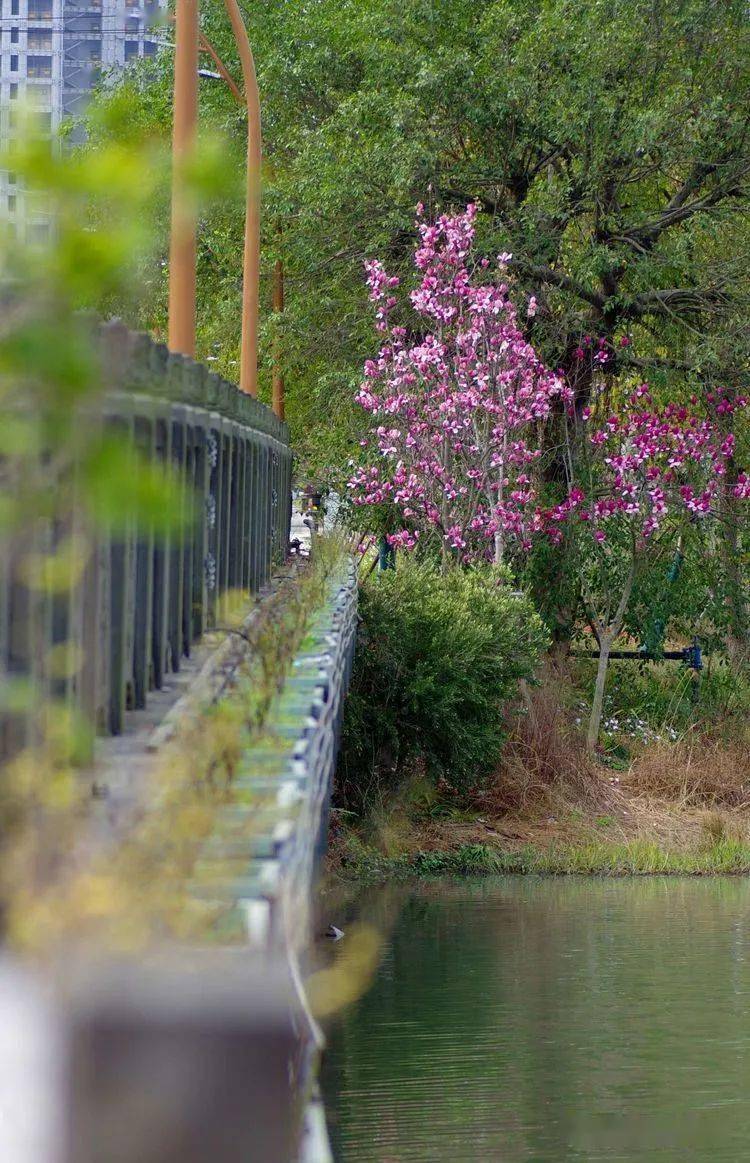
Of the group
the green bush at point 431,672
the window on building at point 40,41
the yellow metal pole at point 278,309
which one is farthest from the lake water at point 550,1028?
the window on building at point 40,41

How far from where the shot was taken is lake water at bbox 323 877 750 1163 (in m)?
12.0

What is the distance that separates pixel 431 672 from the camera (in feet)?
72.2

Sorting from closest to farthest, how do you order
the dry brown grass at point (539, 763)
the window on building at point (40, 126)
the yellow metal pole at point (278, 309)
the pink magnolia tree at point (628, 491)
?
the window on building at point (40, 126) → the dry brown grass at point (539, 763) → the pink magnolia tree at point (628, 491) → the yellow metal pole at point (278, 309)

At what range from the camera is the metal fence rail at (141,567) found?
6195mm

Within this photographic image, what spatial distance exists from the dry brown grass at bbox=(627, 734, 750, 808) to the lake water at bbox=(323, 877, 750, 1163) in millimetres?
2595

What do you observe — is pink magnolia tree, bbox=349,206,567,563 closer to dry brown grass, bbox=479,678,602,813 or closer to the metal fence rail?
dry brown grass, bbox=479,678,602,813

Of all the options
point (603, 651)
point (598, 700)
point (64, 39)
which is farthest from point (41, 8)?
point (598, 700)

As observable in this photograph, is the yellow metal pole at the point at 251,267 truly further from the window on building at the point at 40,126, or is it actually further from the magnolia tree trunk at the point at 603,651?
the window on building at the point at 40,126

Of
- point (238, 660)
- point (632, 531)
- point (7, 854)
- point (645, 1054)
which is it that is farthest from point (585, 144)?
point (7, 854)

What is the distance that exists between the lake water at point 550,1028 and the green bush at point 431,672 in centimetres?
164

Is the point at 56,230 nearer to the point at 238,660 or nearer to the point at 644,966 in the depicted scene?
the point at 238,660

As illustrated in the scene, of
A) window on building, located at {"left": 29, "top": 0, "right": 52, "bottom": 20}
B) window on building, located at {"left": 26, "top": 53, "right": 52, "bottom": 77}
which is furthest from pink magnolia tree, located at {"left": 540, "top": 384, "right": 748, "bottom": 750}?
window on building, located at {"left": 29, "top": 0, "right": 52, "bottom": 20}

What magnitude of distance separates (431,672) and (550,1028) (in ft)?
22.8

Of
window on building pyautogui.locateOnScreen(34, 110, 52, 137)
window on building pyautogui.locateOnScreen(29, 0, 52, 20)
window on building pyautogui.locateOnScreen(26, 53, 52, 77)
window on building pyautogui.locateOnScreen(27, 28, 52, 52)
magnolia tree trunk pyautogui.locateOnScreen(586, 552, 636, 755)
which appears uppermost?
window on building pyautogui.locateOnScreen(29, 0, 52, 20)
